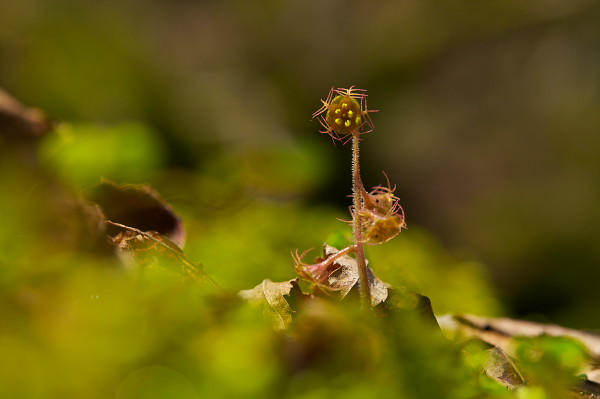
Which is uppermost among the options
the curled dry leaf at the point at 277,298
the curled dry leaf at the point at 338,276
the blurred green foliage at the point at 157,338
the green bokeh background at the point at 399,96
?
the green bokeh background at the point at 399,96

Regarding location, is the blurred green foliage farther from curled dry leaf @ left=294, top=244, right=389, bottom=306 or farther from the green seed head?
the green seed head

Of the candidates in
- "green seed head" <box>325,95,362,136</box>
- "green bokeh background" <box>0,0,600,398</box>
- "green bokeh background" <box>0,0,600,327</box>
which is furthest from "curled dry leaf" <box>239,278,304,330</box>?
"green bokeh background" <box>0,0,600,327</box>

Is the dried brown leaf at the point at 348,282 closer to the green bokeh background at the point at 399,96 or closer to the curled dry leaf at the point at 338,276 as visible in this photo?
the curled dry leaf at the point at 338,276

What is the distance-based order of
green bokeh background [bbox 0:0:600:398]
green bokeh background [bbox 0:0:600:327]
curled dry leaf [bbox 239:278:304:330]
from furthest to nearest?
1. green bokeh background [bbox 0:0:600:327]
2. green bokeh background [bbox 0:0:600:398]
3. curled dry leaf [bbox 239:278:304:330]

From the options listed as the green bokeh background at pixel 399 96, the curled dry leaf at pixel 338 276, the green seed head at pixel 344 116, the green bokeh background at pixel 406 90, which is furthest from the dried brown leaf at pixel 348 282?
the green bokeh background at pixel 406 90

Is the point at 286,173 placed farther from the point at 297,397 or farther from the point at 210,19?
the point at 210,19

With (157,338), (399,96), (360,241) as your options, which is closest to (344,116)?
(360,241)

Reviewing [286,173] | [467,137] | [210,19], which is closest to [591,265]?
[467,137]

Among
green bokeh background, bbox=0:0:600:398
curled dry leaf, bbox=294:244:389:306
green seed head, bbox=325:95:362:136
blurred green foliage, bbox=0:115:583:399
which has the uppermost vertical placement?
green bokeh background, bbox=0:0:600:398

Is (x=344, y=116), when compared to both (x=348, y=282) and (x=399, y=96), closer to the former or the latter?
(x=348, y=282)
